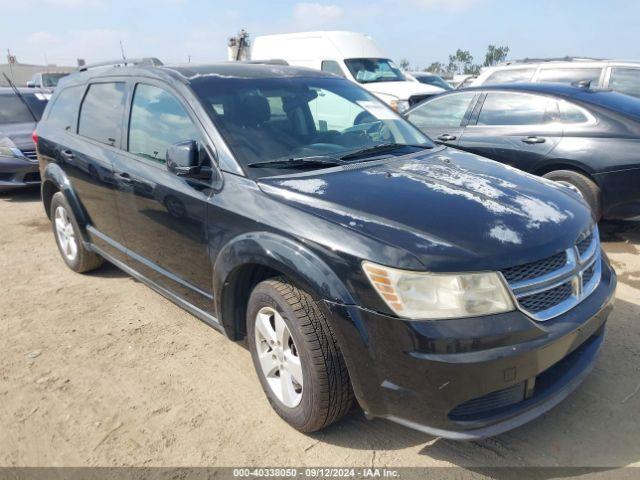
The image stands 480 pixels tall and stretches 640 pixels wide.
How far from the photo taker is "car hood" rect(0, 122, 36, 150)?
7980 millimetres

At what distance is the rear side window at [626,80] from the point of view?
28.2 ft

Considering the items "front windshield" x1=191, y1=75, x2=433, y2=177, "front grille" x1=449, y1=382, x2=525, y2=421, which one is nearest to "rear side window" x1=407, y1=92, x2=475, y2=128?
"front windshield" x1=191, y1=75, x2=433, y2=177

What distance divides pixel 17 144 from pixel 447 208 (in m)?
7.78

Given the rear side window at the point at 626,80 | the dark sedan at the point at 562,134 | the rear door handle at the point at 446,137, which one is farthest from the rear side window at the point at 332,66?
the rear door handle at the point at 446,137

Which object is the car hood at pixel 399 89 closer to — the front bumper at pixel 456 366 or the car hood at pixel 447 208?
the car hood at pixel 447 208

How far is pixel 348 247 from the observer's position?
217 cm

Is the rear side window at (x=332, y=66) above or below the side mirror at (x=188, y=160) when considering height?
above

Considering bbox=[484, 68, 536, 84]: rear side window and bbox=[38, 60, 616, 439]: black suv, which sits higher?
bbox=[484, 68, 536, 84]: rear side window

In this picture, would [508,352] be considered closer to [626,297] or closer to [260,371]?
[260,371]

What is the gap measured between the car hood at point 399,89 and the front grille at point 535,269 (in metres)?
9.76

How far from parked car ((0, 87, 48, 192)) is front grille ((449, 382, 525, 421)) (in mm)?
7726

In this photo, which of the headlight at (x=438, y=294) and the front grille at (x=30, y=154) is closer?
the headlight at (x=438, y=294)

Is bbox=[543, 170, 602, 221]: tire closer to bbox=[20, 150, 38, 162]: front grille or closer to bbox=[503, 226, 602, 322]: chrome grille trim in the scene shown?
bbox=[503, 226, 602, 322]: chrome grille trim

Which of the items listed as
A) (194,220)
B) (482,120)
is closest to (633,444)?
(194,220)
